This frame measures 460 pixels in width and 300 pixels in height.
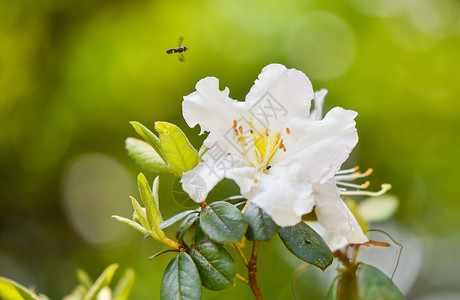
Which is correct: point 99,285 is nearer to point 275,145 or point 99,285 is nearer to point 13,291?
point 13,291

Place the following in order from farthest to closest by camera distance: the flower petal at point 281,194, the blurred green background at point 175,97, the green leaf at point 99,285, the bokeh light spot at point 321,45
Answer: the bokeh light spot at point 321,45, the blurred green background at point 175,97, the green leaf at point 99,285, the flower petal at point 281,194

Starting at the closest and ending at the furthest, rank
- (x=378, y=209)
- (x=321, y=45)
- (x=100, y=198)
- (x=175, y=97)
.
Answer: (x=378, y=209) → (x=175, y=97) → (x=321, y=45) → (x=100, y=198)

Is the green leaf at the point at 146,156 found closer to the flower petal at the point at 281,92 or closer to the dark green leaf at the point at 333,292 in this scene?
the flower petal at the point at 281,92

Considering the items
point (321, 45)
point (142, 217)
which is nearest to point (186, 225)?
point (142, 217)

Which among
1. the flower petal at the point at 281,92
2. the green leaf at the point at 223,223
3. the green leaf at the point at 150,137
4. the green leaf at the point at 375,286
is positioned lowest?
the green leaf at the point at 375,286

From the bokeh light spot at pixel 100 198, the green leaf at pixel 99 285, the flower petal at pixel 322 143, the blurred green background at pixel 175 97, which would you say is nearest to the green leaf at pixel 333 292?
the flower petal at pixel 322 143

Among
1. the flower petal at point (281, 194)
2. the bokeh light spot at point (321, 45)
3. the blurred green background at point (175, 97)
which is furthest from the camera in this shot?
the bokeh light spot at point (321, 45)

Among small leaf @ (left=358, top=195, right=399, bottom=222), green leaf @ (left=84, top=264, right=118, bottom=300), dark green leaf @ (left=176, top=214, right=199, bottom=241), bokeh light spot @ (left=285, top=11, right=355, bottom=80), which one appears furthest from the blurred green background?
dark green leaf @ (left=176, top=214, right=199, bottom=241)
